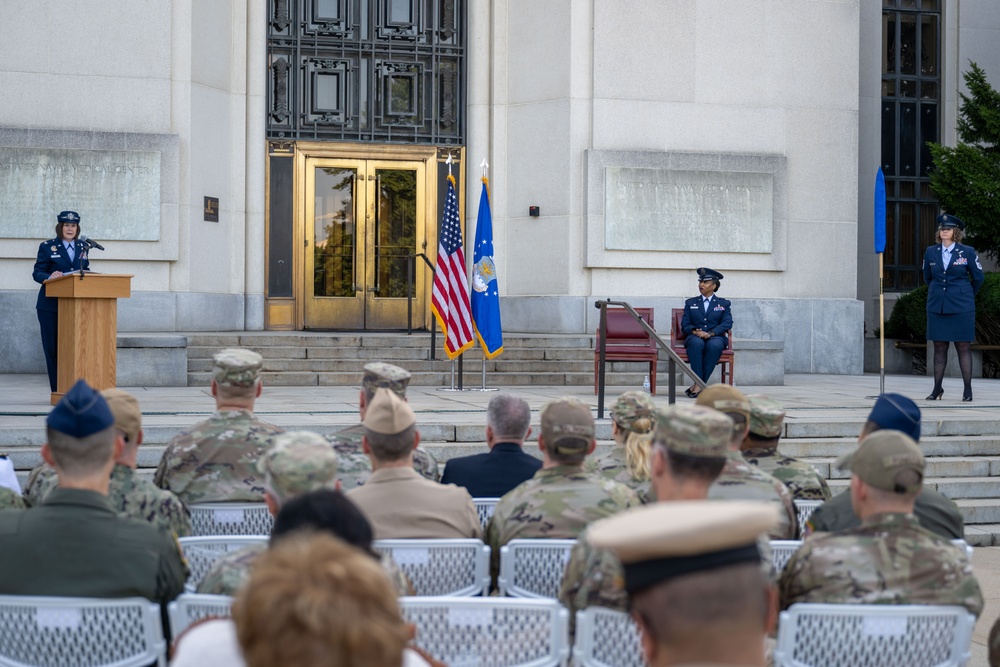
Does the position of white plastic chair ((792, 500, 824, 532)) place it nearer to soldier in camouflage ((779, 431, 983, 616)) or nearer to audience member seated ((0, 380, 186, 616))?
soldier in camouflage ((779, 431, 983, 616))

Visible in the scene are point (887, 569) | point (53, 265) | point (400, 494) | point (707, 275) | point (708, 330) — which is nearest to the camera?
point (887, 569)

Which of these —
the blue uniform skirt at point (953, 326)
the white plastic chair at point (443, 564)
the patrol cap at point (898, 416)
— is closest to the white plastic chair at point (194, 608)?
the white plastic chair at point (443, 564)

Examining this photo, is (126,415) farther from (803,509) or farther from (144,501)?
(803,509)

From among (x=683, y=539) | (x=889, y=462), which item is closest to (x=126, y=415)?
(x=889, y=462)

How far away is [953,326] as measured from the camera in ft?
38.9

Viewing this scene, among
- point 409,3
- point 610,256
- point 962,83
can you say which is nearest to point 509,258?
point 610,256

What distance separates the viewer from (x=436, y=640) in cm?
308

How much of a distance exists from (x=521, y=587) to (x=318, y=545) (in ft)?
7.96

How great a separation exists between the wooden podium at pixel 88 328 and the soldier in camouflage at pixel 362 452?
173 inches

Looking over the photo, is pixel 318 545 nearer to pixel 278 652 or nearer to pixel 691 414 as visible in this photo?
pixel 278 652

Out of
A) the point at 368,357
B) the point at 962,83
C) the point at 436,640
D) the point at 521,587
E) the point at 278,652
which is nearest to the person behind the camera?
the point at 278,652

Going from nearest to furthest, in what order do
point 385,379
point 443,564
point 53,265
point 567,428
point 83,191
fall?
point 443,564
point 567,428
point 385,379
point 53,265
point 83,191

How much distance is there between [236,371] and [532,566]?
1.89m

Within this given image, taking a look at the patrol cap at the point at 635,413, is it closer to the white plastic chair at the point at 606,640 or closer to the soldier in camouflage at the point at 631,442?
the soldier in camouflage at the point at 631,442
